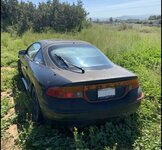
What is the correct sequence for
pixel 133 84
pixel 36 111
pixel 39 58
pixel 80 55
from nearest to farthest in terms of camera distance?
1. pixel 133 84
2. pixel 36 111
3. pixel 80 55
4. pixel 39 58

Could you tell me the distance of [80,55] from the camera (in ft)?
15.6

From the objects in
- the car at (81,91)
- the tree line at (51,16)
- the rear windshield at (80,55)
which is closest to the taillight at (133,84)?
the car at (81,91)

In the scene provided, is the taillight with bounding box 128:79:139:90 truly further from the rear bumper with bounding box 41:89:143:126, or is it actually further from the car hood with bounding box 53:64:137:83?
the rear bumper with bounding box 41:89:143:126

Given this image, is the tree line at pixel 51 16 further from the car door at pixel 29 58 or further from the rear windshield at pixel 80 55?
the rear windshield at pixel 80 55

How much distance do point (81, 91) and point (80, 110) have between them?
260mm

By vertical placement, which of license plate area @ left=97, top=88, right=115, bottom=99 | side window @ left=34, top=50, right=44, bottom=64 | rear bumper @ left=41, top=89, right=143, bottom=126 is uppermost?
side window @ left=34, top=50, right=44, bottom=64

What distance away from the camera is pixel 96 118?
3836 mm

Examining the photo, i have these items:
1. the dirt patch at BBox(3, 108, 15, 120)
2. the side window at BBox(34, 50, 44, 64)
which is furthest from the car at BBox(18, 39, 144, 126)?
the dirt patch at BBox(3, 108, 15, 120)

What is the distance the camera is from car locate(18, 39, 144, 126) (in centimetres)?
373

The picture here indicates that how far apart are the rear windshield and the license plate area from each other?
0.64m

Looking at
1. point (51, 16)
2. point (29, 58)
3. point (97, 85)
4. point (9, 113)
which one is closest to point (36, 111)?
point (9, 113)

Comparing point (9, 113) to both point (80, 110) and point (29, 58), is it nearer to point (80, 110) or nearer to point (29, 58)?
point (29, 58)

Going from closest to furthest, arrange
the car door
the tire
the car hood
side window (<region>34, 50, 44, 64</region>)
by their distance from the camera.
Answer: the car hood, the tire, side window (<region>34, 50, 44, 64</region>), the car door

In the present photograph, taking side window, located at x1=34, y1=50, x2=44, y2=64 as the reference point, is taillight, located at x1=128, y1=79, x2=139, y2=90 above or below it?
below
